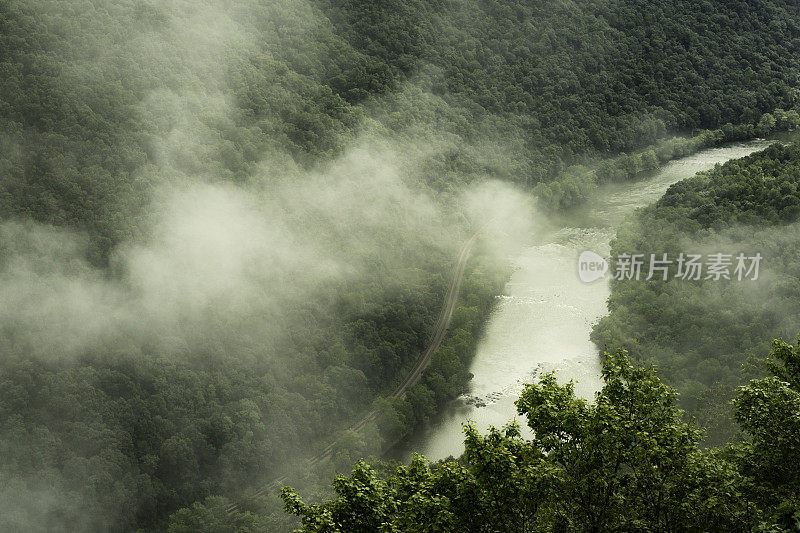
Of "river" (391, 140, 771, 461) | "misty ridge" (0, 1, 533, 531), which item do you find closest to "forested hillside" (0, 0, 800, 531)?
"misty ridge" (0, 1, 533, 531)

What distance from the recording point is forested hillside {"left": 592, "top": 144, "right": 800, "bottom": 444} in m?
55.0

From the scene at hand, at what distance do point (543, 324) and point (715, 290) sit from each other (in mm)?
15855

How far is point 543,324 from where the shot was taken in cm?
7100

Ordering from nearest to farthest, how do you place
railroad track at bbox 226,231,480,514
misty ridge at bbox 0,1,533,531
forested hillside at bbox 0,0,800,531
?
misty ridge at bbox 0,1,533,531 < forested hillside at bbox 0,0,800,531 < railroad track at bbox 226,231,480,514

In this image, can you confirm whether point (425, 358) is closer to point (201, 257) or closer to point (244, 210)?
point (201, 257)

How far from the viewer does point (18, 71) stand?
6456cm

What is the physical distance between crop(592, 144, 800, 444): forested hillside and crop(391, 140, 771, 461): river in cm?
349

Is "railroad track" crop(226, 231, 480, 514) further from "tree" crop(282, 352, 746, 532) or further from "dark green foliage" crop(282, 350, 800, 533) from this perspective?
"dark green foliage" crop(282, 350, 800, 533)

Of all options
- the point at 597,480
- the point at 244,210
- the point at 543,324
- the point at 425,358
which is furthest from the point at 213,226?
the point at 597,480

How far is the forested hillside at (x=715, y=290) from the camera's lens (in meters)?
55.0

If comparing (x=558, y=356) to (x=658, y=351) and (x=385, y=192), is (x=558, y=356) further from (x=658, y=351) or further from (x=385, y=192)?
(x=385, y=192)

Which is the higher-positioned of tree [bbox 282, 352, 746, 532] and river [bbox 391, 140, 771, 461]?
river [bbox 391, 140, 771, 461]

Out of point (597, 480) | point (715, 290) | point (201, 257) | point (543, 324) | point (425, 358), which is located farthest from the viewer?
point (543, 324)

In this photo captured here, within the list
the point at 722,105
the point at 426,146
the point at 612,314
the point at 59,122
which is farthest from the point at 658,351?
the point at 722,105
